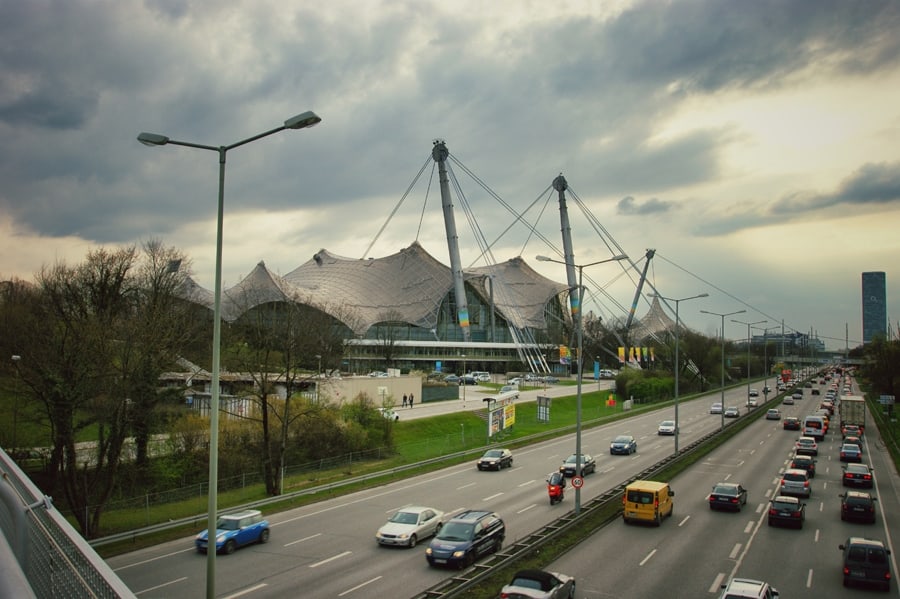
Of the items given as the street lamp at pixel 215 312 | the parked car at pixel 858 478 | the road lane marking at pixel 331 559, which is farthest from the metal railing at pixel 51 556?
the parked car at pixel 858 478

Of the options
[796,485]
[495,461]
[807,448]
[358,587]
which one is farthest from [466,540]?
[807,448]

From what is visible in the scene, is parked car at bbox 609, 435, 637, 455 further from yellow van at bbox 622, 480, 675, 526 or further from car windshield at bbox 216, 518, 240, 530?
car windshield at bbox 216, 518, 240, 530

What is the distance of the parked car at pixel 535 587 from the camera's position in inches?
601

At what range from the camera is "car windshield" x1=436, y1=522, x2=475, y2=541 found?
2064cm

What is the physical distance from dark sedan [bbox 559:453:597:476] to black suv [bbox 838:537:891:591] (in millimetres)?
18158

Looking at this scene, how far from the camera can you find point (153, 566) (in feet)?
70.6

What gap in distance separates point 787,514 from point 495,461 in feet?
58.2

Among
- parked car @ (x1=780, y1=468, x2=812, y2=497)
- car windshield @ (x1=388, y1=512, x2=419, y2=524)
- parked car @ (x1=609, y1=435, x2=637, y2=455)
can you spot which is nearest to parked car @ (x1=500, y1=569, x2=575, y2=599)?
car windshield @ (x1=388, y1=512, x2=419, y2=524)

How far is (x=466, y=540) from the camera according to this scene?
20.5m

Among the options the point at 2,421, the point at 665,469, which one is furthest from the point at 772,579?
the point at 2,421

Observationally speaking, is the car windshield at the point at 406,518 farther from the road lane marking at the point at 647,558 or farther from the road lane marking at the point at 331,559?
the road lane marking at the point at 647,558

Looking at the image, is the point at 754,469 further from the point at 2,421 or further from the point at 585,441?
the point at 2,421

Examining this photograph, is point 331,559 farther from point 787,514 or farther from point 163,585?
point 787,514

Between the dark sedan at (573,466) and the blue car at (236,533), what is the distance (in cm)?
1809
